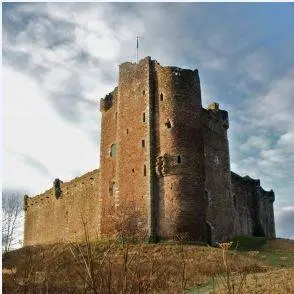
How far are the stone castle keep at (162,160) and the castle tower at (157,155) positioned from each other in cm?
6

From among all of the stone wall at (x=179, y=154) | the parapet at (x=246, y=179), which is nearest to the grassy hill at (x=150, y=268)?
the stone wall at (x=179, y=154)

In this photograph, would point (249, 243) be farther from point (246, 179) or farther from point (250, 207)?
point (246, 179)

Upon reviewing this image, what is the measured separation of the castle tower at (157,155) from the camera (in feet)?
103

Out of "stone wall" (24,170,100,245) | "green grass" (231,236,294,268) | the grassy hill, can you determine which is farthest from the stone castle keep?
the grassy hill

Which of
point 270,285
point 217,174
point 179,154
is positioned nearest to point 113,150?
point 179,154

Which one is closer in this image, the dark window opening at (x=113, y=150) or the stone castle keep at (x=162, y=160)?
the stone castle keep at (x=162, y=160)

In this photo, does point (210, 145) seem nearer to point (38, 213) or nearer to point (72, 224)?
point (72, 224)

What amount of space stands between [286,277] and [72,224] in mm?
29738

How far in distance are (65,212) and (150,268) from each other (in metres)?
42.1

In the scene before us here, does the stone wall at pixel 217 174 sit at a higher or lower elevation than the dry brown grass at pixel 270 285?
higher

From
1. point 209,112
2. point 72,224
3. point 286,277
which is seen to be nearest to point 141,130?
point 209,112

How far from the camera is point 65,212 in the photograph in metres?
46.7

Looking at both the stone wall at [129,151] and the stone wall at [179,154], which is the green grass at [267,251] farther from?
the stone wall at [129,151]

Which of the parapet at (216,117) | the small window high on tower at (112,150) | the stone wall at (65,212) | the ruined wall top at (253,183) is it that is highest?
the parapet at (216,117)
